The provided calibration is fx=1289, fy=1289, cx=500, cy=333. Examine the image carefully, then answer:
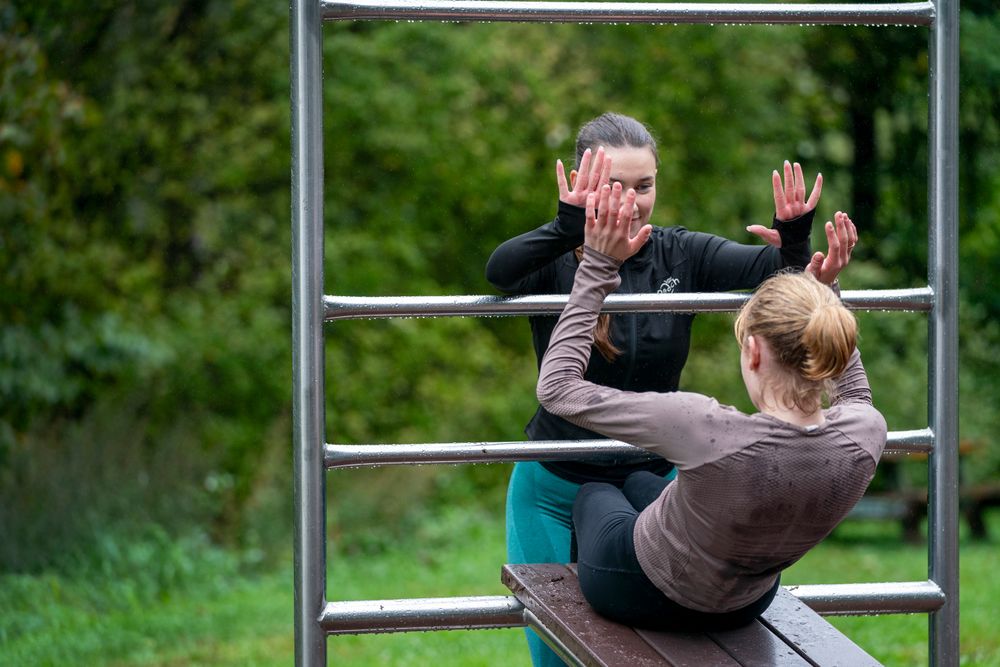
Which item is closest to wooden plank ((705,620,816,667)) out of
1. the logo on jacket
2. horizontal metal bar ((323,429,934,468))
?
horizontal metal bar ((323,429,934,468))

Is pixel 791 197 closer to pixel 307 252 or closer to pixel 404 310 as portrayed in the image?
pixel 404 310

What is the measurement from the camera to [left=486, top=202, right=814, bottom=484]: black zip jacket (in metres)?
2.32

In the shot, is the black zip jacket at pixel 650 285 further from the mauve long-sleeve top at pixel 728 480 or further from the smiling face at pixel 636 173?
the mauve long-sleeve top at pixel 728 480

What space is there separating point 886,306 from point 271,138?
7459 millimetres

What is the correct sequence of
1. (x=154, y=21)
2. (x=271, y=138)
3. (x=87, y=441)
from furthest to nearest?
(x=271, y=138) < (x=154, y=21) < (x=87, y=441)

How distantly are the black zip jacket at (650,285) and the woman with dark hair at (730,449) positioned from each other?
0.30 m

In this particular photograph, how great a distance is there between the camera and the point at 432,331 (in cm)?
984

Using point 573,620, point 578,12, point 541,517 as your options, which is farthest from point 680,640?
point 578,12

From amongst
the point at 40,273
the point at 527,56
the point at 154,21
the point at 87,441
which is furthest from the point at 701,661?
the point at 527,56

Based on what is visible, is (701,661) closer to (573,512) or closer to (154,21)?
(573,512)

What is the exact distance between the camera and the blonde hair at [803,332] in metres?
1.83

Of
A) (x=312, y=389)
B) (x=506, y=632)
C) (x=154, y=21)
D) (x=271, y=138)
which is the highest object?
(x=154, y=21)

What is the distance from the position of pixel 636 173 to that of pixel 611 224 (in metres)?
0.30

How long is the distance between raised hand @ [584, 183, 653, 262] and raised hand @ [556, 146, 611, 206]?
0.03 m
